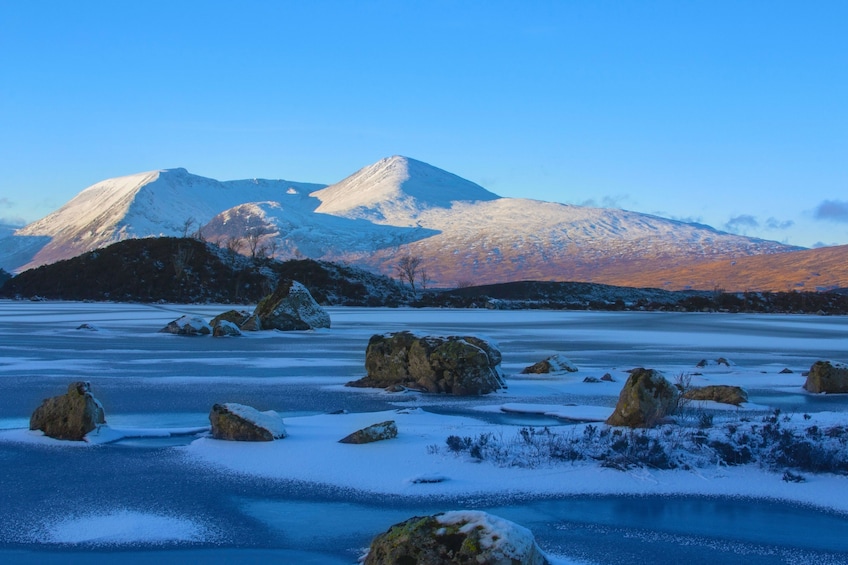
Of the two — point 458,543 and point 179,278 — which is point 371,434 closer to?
point 458,543

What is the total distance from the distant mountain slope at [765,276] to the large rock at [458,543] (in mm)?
155712

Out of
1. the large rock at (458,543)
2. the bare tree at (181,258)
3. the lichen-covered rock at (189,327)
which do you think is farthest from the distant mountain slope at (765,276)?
the large rock at (458,543)

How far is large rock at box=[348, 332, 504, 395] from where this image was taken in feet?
44.3

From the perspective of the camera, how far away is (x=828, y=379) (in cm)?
1380

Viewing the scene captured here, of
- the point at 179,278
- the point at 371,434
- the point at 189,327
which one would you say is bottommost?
the point at 371,434

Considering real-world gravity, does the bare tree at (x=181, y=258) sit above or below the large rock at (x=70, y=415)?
above

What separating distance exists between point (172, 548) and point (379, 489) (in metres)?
2.00

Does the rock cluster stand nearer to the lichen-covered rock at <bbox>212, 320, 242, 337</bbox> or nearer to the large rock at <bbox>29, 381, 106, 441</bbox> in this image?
the lichen-covered rock at <bbox>212, 320, 242, 337</bbox>

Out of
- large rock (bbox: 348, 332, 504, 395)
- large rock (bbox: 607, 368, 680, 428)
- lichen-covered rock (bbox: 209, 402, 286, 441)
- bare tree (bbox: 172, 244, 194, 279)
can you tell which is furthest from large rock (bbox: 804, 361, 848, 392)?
bare tree (bbox: 172, 244, 194, 279)

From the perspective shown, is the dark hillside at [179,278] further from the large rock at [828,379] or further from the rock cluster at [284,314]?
the large rock at [828,379]

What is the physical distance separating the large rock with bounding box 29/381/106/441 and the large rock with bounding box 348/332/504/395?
5529 mm

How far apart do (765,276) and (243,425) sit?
18279cm

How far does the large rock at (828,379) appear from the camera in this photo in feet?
45.2

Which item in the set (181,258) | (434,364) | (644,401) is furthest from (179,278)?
(644,401)
